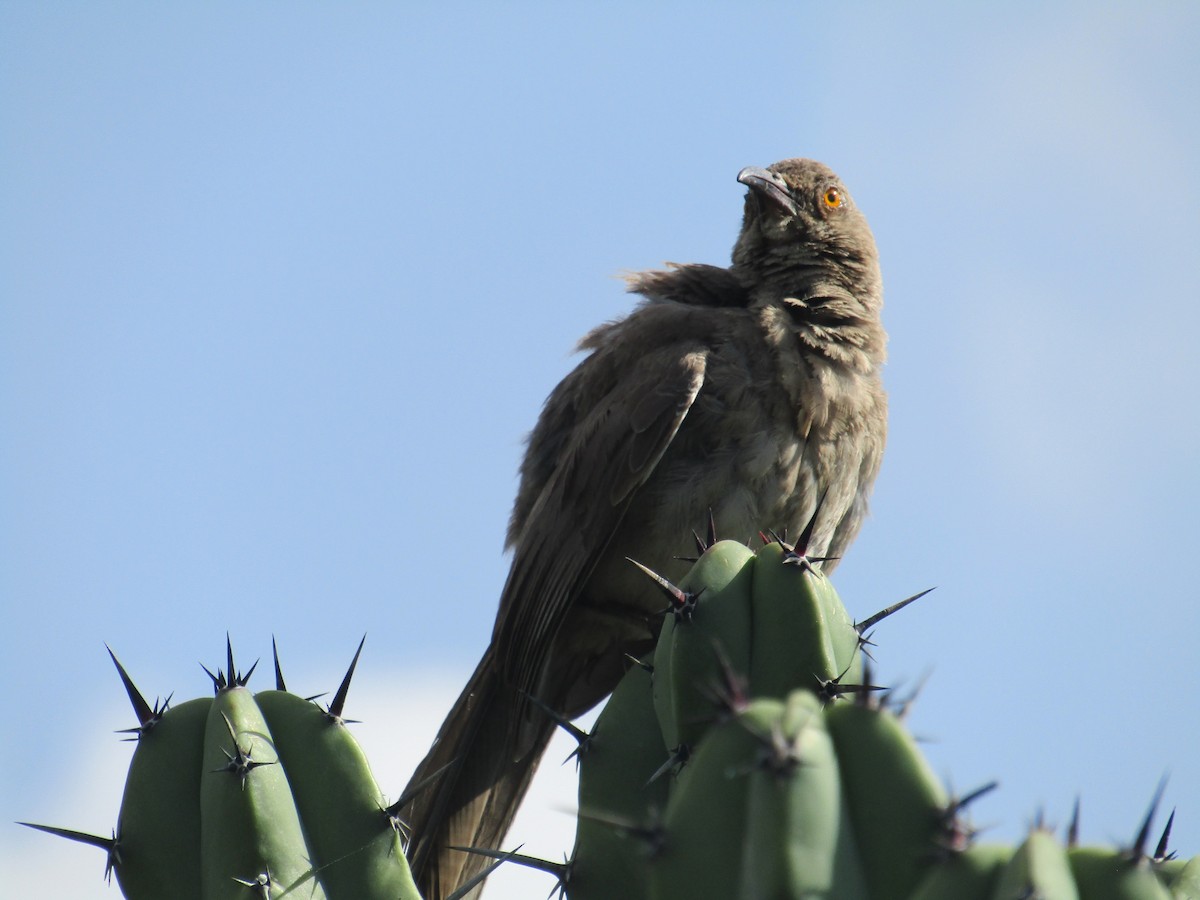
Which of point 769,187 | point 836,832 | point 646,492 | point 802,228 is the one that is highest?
point 769,187

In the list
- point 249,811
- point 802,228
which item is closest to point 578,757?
point 249,811

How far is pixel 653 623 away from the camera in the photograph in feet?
17.1

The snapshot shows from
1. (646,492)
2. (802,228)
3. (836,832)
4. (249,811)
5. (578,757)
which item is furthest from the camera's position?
(802,228)

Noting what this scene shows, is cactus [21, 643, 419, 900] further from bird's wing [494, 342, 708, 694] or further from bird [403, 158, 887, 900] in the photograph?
bird's wing [494, 342, 708, 694]

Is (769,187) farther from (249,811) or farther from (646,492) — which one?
(249,811)

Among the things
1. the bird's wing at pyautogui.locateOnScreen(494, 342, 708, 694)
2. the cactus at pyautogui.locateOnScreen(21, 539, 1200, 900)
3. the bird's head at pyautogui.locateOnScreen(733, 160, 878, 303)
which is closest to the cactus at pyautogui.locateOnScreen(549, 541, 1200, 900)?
the cactus at pyautogui.locateOnScreen(21, 539, 1200, 900)

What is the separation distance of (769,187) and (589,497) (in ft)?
6.69

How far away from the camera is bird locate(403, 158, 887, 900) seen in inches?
210

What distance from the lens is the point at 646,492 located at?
18.1ft

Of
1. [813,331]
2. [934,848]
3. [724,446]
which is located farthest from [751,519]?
[934,848]

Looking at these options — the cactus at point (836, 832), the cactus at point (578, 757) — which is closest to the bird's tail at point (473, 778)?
the cactus at point (578, 757)

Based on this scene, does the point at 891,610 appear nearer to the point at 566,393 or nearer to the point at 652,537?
the point at 652,537

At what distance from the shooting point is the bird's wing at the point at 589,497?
540 centimetres

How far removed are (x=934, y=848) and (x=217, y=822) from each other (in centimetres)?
147
